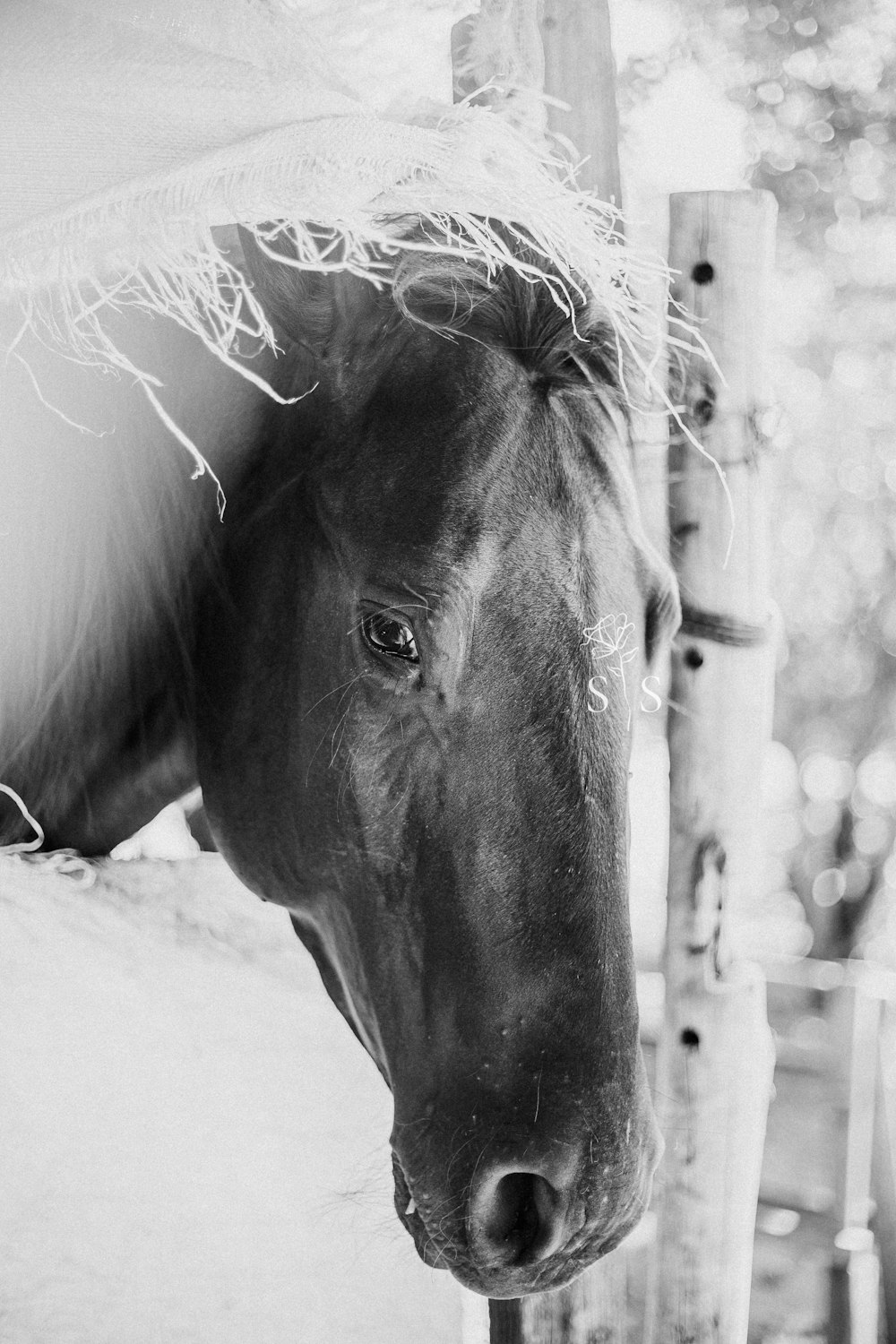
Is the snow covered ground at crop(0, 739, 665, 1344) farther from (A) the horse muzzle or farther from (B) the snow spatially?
(A) the horse muzzle

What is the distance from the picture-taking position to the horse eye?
0.92 meters

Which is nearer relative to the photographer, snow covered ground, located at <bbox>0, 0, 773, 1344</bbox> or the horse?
the horse

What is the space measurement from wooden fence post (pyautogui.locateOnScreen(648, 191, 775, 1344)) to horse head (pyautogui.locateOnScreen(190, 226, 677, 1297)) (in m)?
0.27

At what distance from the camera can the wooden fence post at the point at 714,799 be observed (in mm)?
1270

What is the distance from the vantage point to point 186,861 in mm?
1888

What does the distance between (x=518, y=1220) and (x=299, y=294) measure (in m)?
0.86

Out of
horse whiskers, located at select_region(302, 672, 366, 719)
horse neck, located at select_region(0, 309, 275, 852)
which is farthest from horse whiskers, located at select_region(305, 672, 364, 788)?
horse neck, located at select_region(0, 309, 275, 852)

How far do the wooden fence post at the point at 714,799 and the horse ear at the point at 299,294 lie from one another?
0.46 meters

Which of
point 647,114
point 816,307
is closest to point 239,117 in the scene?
point 647,114

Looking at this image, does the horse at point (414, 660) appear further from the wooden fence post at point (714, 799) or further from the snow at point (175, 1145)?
the snow at point (175, 1145)

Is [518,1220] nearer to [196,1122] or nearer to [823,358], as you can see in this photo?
[196,1122]

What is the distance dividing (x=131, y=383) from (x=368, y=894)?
1.93ft

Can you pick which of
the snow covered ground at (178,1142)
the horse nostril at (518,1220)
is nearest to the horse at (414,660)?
the horse nostril at (518,1220)

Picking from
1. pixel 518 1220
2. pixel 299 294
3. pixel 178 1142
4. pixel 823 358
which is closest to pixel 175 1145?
pixel 178 1142
